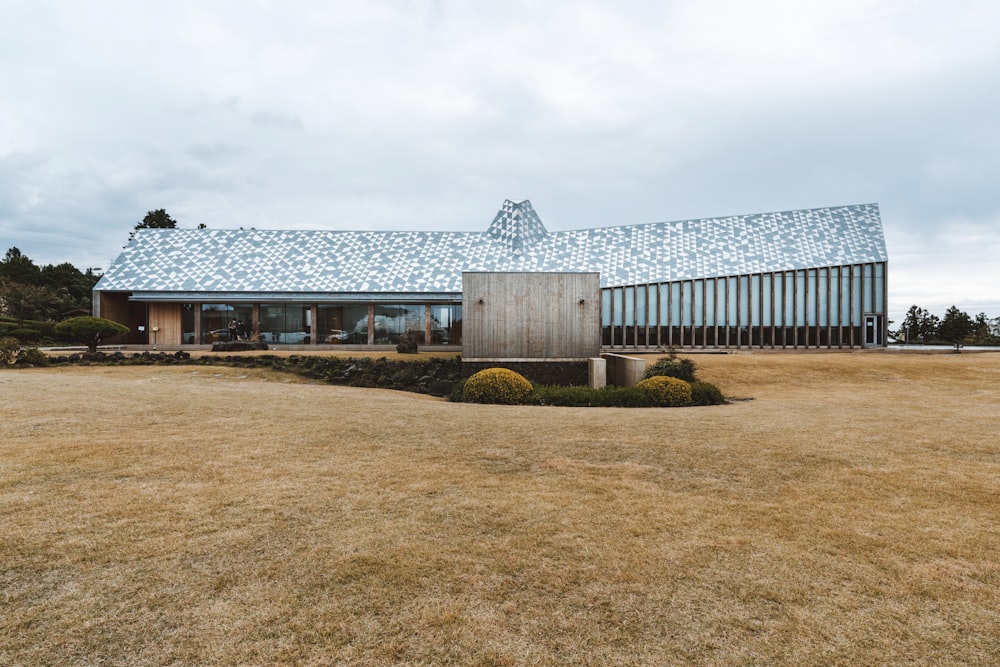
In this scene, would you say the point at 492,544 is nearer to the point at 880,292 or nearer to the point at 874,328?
the point at 874,328

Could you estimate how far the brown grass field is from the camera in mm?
3793

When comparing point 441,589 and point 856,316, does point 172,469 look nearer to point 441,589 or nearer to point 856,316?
point 441,589

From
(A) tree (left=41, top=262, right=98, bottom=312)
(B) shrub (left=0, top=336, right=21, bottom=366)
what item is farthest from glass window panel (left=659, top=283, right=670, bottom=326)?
(A) tree (left=41, top=262, right=98, bottom=312)

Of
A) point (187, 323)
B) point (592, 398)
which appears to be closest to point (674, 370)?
point (592, 398)

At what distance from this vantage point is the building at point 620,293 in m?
35.4

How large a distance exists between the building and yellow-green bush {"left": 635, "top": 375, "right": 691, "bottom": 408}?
1858 centimetres

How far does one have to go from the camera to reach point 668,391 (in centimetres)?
1625

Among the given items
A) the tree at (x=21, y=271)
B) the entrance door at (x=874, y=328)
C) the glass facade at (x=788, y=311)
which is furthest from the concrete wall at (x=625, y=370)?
the tree at (x=21, y=271)

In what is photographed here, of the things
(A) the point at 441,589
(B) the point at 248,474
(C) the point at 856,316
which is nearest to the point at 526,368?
(B) the point at 248,474

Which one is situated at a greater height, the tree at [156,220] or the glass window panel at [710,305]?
the tree at [156,220]

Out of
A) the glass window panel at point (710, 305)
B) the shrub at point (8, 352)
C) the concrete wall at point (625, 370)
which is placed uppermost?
the glass window panel at point (710, 305)

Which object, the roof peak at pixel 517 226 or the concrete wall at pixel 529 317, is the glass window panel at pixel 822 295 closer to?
the roof peak at pixel 517 226

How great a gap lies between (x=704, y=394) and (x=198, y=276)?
33.6 metres

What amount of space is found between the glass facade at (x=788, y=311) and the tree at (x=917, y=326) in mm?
13230
